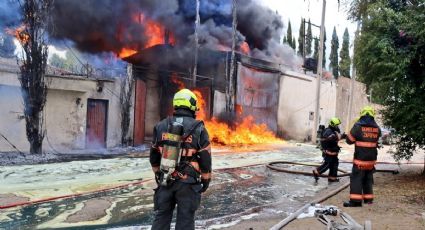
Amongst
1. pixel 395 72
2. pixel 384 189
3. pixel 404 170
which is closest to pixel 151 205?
pixel 384 189

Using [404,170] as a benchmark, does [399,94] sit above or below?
above

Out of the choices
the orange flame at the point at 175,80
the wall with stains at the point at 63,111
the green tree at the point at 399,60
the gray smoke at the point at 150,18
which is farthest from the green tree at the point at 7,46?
the green tree at the point at 399,60

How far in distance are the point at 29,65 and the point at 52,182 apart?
6767mm

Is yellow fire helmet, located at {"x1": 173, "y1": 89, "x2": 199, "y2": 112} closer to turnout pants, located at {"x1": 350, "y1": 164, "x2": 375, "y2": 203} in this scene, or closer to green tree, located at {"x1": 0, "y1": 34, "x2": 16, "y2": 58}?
turnout pants, located at {"x1": 350, "y1": 164, "x2": 375, "y2": 203}

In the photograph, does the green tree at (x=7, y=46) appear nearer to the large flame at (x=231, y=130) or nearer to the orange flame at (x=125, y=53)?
the orange flame at (x=125, y=53)

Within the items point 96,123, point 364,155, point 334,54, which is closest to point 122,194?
point 364,155

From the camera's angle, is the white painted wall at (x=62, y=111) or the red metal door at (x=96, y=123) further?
the red metal door at (x=96, y=123)

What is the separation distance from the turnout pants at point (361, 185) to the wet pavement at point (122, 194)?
1.13m

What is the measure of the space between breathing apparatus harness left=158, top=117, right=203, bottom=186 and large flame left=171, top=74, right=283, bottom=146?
1636 centimetres

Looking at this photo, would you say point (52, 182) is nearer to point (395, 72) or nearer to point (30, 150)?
point (30, 150)

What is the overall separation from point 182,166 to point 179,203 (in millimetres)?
391

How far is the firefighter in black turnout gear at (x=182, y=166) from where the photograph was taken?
14.4 feet

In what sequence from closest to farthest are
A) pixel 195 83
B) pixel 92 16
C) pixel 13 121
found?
1. pixel 13 121
2. pixel 92 16
3. pixel 195 83

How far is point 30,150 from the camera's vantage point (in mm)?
14562
